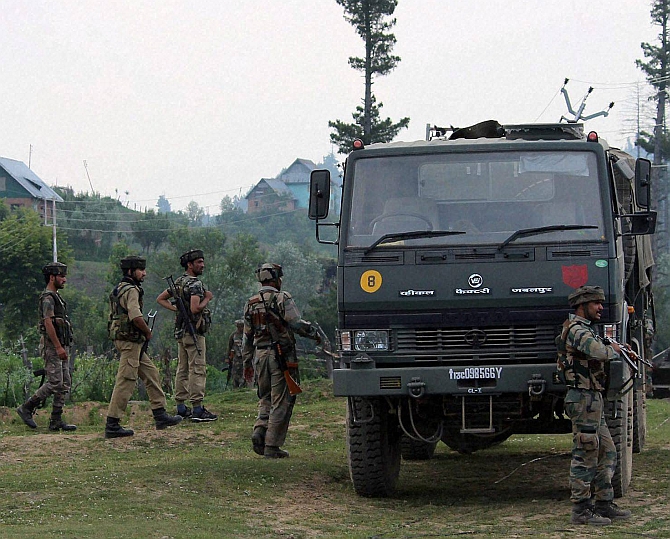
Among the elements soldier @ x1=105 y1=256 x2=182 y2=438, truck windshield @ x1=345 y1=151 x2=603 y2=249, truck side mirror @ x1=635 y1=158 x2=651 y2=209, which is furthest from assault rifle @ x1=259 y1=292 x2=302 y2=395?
truck side mirror @ x1=635 y1=158 x2=651 y2=209

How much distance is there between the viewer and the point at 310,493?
9.62m

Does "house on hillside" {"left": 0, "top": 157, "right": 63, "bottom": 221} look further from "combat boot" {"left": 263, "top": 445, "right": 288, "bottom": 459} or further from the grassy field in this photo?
"combat boot" {"left": 263, "top": 445, "right": 288, "bottom": 459}

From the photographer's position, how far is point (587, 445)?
823 cm

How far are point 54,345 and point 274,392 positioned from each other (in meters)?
3.45

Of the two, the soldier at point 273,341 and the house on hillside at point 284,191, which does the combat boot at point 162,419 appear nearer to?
the soldier at point 273,341

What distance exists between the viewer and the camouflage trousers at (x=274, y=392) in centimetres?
1102

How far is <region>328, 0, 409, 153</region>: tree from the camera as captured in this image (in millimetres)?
43156

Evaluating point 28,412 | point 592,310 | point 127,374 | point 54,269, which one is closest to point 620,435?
point 592,310

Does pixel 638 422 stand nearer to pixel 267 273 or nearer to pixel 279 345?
pixel 279 345

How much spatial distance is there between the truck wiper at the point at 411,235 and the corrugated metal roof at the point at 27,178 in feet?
269

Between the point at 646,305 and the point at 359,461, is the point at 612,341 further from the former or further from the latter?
the point at 646,305

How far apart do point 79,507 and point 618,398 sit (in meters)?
4.09

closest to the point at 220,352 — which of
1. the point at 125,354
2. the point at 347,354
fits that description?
the point at 125,354

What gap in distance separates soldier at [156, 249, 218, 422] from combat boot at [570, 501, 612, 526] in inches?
247
